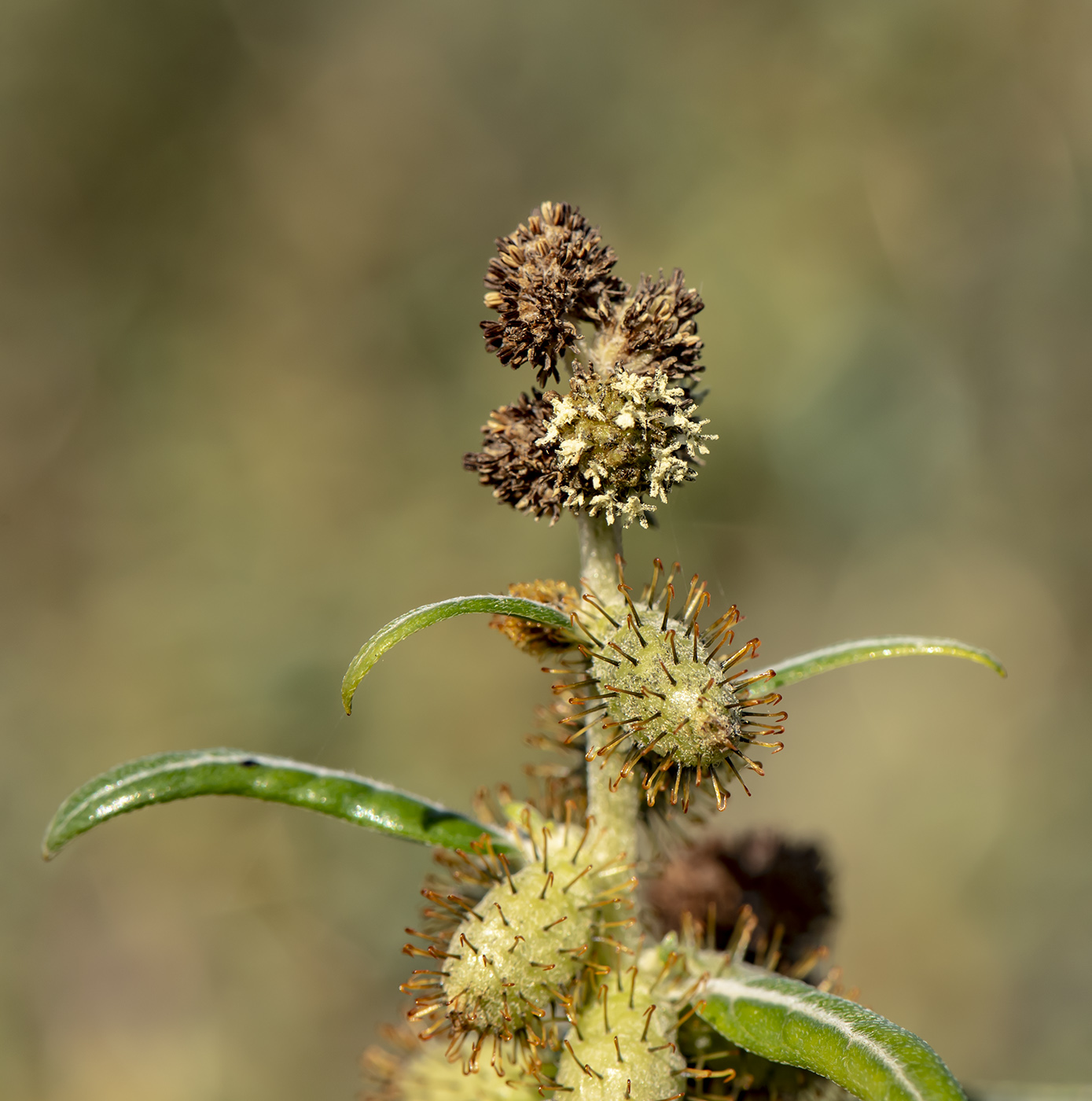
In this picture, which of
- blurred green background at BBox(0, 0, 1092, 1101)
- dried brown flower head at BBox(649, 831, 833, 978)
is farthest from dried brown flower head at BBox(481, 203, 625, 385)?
blurred green background at BBox(0, 0, 1092, 1101)

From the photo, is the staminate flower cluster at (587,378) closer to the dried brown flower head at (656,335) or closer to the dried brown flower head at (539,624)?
the dried brown flower head at (656,335)

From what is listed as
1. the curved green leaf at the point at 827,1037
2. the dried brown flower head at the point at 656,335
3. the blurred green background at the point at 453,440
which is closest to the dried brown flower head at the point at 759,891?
the curved green leaf at the point at 827,1037

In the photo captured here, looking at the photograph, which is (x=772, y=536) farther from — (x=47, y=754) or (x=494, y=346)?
(x=494, y=346)

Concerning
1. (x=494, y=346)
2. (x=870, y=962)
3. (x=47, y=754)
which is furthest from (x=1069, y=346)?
(x=47, y=754)

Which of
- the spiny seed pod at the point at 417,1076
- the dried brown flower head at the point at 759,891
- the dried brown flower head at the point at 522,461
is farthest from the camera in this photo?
the dried brown flower head at the point at 759,891

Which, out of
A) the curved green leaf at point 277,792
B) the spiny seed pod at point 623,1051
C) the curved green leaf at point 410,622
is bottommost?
the spiny seed pod at point 623,1051

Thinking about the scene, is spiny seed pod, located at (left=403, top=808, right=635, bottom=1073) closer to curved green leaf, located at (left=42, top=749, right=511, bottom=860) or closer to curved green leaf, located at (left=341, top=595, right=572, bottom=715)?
curved green leaf, located at (left=42, top=749, right=511, bottom=860)

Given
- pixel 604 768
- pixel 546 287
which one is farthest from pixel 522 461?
pixel 604 768
